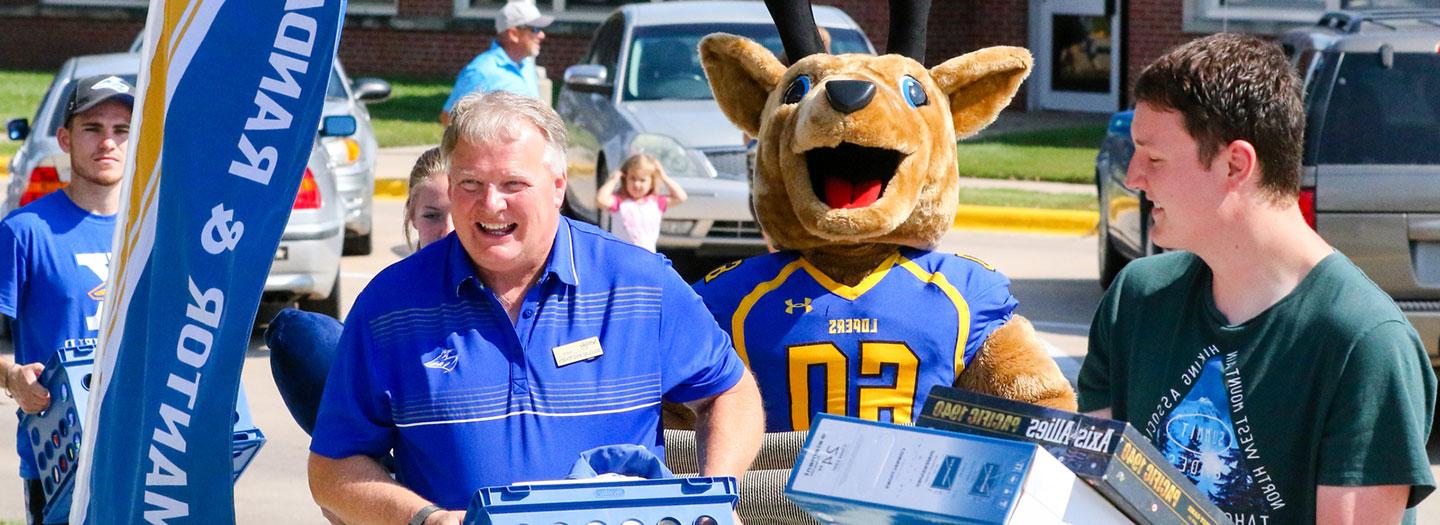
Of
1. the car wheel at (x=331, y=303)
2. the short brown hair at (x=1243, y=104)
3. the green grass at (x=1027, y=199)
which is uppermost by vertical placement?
the short brown hair at (x=1243, y=104)

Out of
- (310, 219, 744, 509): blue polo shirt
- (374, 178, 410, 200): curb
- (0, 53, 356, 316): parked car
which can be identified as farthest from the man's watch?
(374, 178, 410, 200): curb

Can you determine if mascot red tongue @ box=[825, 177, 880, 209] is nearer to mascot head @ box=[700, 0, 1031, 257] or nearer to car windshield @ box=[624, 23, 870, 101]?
mascot head @ box=[700, 0, 1031, 257]

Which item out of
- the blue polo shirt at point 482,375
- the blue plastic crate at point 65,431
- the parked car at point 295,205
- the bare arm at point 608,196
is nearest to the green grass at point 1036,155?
the bare arm at point 608,196

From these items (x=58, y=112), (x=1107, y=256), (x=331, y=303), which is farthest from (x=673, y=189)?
(x=58, y=112)

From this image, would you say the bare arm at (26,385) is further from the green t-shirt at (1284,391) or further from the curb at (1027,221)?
the curb at (1027,221)

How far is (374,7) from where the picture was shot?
26.6 metres

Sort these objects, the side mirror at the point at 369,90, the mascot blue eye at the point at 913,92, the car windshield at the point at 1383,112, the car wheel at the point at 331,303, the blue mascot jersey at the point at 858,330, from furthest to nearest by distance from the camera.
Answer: the side mirror at the point at 369,90 → the car wheel at the point at 331,303 → the car windshield at the point at 1383,112 → the mascot blue eye at the point at 913,92 → the blue mascot jersey at the point at 858,330

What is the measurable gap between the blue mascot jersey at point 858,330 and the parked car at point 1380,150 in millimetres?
3625

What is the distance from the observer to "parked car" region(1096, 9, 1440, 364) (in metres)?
7.59

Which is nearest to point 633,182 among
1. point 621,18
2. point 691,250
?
point 691,250

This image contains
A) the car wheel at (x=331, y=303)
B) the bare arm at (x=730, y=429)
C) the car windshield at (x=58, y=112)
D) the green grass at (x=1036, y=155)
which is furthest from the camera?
the green grass at (x=1036, y=155)

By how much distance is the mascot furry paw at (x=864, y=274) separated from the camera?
4371 millimetres

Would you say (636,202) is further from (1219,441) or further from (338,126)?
(1219,441)

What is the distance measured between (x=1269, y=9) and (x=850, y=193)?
703 inches
